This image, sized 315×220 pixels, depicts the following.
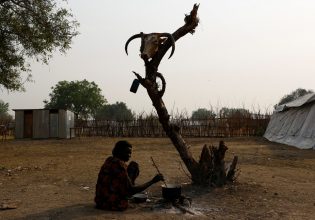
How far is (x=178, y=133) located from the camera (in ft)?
24.5

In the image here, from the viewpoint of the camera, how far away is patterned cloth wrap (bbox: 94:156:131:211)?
5703 millimetres

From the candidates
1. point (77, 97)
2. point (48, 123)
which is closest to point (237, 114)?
point (48, 123)

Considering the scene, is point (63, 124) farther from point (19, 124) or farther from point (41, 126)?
point (19, 124)

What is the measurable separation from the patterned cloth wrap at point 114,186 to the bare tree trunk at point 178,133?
66.7 inches

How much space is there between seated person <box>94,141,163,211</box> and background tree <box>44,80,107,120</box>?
50553mm

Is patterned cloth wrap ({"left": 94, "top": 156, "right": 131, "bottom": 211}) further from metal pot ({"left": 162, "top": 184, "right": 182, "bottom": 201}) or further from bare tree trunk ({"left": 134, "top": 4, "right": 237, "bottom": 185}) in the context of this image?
bare tree trunk ({"left": 134, "top": 4, "right": 237, "bottom": 185})

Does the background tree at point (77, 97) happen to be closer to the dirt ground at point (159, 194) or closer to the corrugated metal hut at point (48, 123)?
the corrugated metal hut at point (48, 123)

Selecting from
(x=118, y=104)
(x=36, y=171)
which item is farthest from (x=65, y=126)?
(x=118, y=104)

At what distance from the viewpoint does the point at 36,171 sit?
413 inches

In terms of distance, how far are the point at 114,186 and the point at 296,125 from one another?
53.3 ft

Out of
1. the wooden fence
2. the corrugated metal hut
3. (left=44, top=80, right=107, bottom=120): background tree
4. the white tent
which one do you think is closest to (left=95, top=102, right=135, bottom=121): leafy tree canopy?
(left=44, top=80, right=107, bottom=120): background tree

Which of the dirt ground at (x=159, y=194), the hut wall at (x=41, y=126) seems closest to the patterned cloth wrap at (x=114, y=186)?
the dirt ground at (x=159, y=194)

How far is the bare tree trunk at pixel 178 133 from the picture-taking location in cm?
716

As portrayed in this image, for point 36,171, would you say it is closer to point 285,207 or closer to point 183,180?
point 183,180
